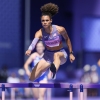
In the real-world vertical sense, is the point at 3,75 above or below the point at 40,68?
below

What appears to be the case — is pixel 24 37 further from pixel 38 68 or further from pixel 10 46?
pixel 38 68

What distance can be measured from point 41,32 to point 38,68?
650 millimetres

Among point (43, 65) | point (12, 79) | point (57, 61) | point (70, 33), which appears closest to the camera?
point (57, 61)

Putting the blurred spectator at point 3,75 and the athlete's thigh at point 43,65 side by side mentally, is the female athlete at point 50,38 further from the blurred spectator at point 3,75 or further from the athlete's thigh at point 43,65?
the blurred spectator at point 3,75

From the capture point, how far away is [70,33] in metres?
19.1

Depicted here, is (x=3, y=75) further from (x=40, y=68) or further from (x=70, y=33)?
(x=40, y=68)

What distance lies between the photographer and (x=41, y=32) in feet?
30.9

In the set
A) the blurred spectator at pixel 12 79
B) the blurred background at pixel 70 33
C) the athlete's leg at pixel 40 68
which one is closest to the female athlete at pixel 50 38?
the athlete's leg at pixel 40 68

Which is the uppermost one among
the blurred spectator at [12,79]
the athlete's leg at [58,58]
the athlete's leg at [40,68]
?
the athlete's leg at [58,58]

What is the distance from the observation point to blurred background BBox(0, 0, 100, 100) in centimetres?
1730

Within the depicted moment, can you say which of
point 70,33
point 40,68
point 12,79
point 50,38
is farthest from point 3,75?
point 50,38

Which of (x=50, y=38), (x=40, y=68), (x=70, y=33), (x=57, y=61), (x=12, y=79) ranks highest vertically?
(x=70, y=33)

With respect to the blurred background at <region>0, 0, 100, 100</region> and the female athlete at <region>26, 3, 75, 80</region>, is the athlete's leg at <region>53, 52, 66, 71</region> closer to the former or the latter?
the female athlete at <region>26, 3, 75, 80</region>

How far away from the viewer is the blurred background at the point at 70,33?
56.7 ft
